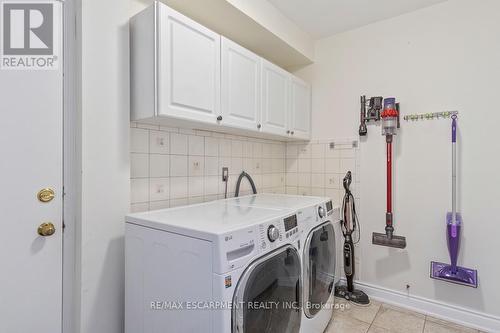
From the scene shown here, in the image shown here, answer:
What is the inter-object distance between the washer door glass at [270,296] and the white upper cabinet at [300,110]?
1.39m

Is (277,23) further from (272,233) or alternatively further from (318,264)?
(318,264)

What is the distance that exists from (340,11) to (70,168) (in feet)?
7.56

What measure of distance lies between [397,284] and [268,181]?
146cm

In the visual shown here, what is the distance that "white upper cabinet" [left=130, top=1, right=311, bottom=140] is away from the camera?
140 centimetres

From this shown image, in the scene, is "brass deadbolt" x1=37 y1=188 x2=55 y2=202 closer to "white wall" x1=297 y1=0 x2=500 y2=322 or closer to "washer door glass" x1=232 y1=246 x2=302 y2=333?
"washer door glass" x1=232 y1=246 x2=302 y2=333

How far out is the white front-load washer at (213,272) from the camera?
1.01m

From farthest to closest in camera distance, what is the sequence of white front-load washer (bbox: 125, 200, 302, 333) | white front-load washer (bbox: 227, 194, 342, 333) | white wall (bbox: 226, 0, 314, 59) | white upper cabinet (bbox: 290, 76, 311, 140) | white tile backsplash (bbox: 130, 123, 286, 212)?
white upper cabinet (bbox: 290, 76, 311, 140) < white wall (bbox: 226, 0, 314, 59) < white tile backsplash (bbox: 130, 123, 286, 212) < white front-load washer (bbox: 227, 194, 342, 333) < white front-load washer (bbox: 125, 200, 302, 333)

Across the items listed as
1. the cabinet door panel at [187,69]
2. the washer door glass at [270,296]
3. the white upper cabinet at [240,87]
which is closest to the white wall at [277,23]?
the white upper cabinet at [240,87]

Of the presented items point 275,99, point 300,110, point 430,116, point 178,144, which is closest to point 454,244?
point 430,116

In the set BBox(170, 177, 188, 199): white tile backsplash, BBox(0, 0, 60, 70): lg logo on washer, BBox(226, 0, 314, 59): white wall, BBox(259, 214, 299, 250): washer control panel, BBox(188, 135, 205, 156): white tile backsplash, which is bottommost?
BBox(259, 214, 299, 250): washer control panel

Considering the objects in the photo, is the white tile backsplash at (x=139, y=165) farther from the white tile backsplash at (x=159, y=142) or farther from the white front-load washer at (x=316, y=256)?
the white front-load washer at (x=316, y=256)

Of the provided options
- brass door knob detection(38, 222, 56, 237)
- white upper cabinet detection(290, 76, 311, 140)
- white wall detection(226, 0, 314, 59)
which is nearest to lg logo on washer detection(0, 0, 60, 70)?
brass door knob detection(38, 222, 56, 237)

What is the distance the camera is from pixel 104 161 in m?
1.38

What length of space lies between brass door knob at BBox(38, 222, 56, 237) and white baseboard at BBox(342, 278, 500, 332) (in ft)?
7.96
